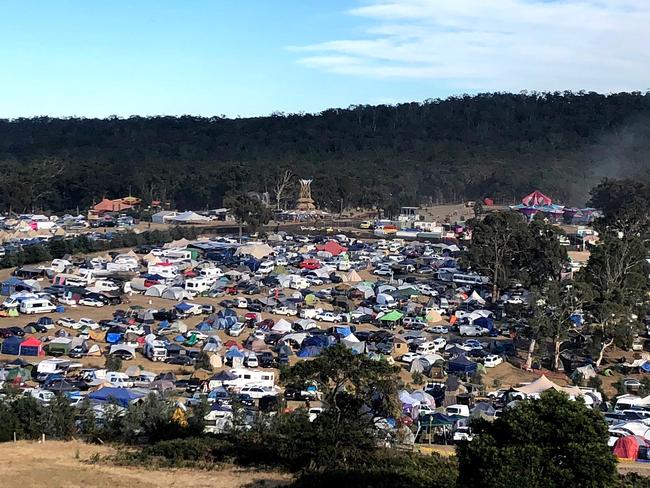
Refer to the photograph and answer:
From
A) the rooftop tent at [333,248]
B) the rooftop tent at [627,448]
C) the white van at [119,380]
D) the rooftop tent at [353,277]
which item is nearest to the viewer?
the rooftop tent at [627,448]

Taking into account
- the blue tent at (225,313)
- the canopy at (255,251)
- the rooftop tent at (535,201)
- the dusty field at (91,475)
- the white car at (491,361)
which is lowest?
the white car at (491,361)

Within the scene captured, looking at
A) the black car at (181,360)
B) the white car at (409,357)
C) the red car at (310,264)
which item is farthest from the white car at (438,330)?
the red car at (310,264)

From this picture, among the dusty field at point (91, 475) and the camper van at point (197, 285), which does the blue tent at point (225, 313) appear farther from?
the dusty field at point (91, 475)

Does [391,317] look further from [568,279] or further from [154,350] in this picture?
[154,350]

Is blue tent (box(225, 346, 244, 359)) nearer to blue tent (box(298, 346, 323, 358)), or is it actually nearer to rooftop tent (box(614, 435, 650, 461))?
blue tent (box(298, 346, 323, 358))

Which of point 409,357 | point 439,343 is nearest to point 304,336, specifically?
point 409,357

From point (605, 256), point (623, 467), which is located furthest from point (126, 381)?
point (605, 256)
